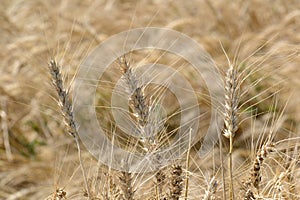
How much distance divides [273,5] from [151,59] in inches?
46.6

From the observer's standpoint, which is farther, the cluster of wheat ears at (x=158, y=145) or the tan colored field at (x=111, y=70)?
the tan colored field at (x=111, y=70)

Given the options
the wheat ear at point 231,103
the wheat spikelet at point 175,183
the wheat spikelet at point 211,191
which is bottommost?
the wheat spikelet at point 211,191

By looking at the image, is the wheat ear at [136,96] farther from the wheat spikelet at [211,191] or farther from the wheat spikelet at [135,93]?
the wheat spikelet at [211,191]

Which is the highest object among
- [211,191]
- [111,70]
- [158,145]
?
[111,70]

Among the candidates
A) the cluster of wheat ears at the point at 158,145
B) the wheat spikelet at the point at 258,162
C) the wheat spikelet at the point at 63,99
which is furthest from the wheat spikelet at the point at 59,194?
the wheat spikelet at the point at 258,162

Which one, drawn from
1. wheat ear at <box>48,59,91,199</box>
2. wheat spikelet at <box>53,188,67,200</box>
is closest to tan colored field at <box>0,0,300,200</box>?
wheat spikelet at <box>53,188,67,200</box>

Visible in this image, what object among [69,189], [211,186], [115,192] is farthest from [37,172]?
[211,186]

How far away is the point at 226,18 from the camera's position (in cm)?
435

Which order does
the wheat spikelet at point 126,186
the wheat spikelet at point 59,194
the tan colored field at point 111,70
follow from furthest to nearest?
the tan colored field at point 111,70
the wheat spikelet at point 59,194
the wheat spikelet at point 126,186

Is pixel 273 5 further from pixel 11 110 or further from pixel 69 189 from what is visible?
pixel 69 189

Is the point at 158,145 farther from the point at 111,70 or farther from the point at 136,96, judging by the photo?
the point at 111,70

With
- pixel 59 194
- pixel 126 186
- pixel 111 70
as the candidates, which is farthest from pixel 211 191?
pixel 111 70

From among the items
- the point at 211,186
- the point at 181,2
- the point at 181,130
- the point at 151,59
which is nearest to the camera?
the point at 211,186

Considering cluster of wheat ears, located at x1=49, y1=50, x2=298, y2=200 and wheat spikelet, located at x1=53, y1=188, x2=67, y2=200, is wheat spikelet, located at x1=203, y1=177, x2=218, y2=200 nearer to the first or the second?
cluster of wheat ears, located at x1=49, y1=50, x2=298, y2=200
